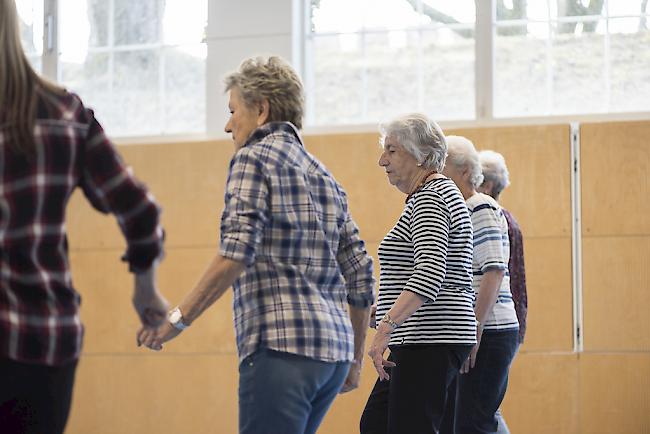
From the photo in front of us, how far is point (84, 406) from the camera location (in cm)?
580

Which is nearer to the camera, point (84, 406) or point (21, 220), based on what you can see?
point (21, 220)

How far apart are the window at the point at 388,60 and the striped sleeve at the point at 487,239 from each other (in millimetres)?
2313

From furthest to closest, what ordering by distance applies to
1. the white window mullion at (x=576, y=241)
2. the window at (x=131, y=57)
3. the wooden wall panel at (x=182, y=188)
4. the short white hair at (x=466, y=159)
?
the window at (x=131, y=57) → the wooden wall panel at (x=182, y=188) → the white window mullion at (x=576, y=241) → the short white hair at (x=466, y=159)

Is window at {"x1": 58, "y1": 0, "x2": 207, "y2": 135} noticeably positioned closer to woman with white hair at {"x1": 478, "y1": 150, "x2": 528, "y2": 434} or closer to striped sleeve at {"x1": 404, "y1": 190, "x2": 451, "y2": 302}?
woman with white hair at {"x1": 478, "y1": 150, "x2": 528, "y2": 434}

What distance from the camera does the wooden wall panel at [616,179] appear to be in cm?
519

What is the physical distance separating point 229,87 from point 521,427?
340 cm

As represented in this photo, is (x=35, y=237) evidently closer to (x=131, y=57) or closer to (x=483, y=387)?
(x=483, y=387)

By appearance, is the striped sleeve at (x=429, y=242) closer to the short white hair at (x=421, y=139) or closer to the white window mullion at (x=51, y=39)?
the short white hair at (x=421, y=139)

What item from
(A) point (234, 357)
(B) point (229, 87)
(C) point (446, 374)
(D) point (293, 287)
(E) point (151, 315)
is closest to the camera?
(E) point (151, 315)

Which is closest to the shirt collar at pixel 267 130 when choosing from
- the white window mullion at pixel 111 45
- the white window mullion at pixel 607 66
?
the white window mullion at pixel 607 66

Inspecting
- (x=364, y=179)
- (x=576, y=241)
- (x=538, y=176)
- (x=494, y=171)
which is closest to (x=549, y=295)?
(x=576, y=241)

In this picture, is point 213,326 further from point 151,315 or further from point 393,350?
point 151,315

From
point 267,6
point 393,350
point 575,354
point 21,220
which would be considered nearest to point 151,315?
point 21,220

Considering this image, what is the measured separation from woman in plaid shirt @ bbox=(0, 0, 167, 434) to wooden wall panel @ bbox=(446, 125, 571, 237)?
13.0ft
